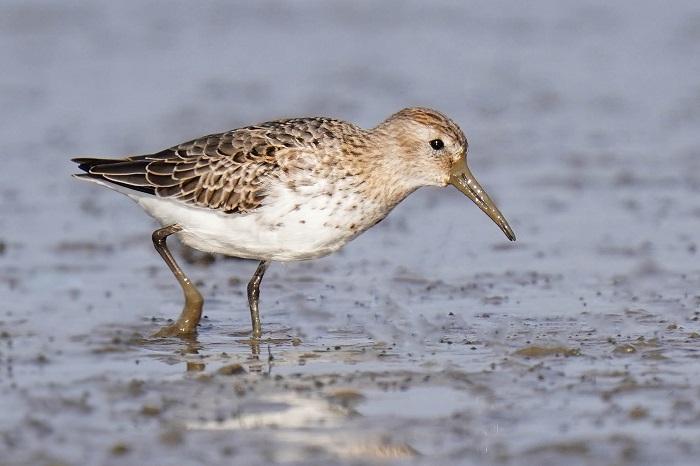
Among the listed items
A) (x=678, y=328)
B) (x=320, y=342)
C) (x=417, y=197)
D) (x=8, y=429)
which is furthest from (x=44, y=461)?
(x=417, y=197)

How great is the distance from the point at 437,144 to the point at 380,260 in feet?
7.00

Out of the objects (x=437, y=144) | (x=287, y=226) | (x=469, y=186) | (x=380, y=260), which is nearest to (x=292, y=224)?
(x=287, y=226)

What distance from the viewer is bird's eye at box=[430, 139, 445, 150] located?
8406mm

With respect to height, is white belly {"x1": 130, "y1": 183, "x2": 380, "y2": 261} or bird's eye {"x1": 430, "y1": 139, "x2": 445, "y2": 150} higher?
bird's eye {"x1": 430, "y1": 139, "x2": 445, "y2": 150}

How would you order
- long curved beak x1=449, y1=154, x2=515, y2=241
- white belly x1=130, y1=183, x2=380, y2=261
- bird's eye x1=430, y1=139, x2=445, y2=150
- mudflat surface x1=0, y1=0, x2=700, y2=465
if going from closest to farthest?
1. mudflat surface x1=0, y1=0, x2=700, y2=465
2. white belly x1=130, y1=183, x2=380, y2=261
3. bird's eye x1=430, y1=139, x2=445, y2=150
4. long curved beak x1=449, y1=154, x2=515, y2=241

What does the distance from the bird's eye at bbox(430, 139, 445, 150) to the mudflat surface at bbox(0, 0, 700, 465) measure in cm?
120

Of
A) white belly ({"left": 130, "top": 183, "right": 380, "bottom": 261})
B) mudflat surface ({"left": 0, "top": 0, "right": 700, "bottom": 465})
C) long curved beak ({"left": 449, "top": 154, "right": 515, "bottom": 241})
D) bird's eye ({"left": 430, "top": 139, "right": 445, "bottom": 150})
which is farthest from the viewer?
long curved beak ({"left": 449, "top": 154, "right": 515, "bottom": 241})

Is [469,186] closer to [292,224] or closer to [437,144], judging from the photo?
[437,144]

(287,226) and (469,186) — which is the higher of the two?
(469,186)

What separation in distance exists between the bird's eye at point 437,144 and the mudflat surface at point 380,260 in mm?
1198

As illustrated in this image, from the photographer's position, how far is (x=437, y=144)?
331 inches

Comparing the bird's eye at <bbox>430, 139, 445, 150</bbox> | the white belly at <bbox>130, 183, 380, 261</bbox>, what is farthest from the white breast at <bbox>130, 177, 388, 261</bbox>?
the bird's eye at <bbox>430, 139, 445, 150</bbox>

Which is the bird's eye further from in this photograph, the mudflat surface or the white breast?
the mudflat surface

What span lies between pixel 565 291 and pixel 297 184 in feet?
7.99
